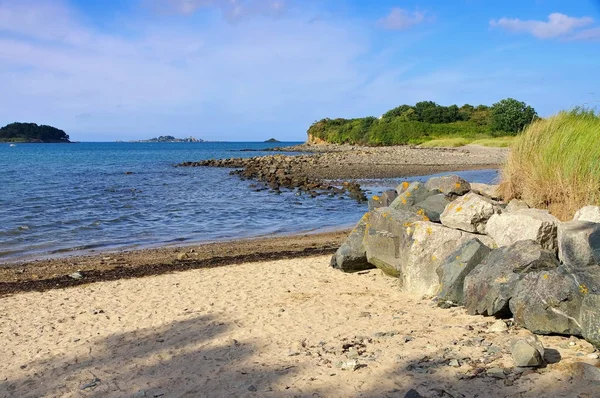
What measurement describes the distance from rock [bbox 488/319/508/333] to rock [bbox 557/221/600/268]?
968 millimetres

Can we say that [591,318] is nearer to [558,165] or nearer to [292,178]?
[558,165]

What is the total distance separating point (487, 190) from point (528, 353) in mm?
6527

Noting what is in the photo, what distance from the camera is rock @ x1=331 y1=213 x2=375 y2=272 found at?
10000mm

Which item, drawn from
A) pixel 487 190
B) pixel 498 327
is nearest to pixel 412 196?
pixel 487 190

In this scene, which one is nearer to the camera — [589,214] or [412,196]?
[589,214]

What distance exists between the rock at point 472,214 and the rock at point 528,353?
338cm

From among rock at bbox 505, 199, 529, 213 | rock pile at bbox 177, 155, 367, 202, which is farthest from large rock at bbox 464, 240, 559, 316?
rock pile at bbox 177, 155, 367, 202

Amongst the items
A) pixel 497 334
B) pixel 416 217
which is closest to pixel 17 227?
pixel 416 217

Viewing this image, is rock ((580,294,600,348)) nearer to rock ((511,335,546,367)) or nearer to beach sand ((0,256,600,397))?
beach sand ((0,256,600,397))

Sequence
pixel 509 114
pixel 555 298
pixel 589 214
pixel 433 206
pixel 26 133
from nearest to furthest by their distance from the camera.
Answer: pixel 555 298, pixel 589 214, pixel 433 206, pixel 509 114, pixel 26 133

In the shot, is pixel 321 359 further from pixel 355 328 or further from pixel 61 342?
pixel 61 342

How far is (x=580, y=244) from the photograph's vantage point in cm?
612

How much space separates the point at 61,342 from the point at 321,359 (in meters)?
3.44

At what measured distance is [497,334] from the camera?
5.91 metres
